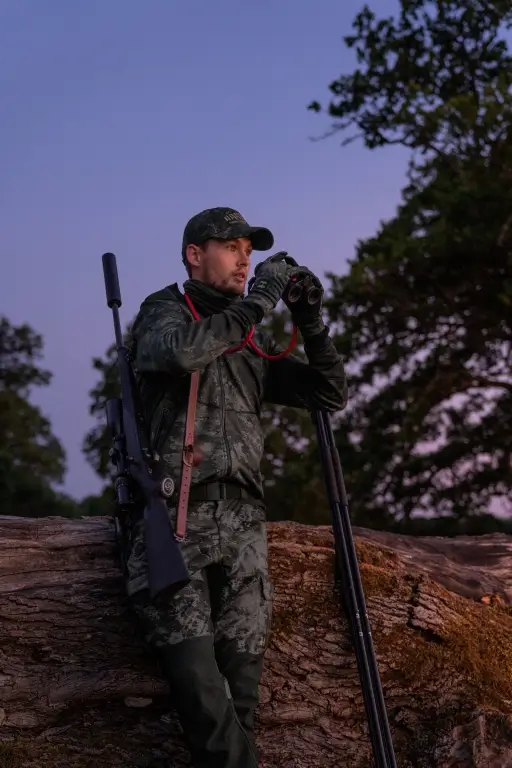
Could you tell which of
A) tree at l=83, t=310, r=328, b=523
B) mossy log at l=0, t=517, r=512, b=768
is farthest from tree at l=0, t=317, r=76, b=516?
mossy log at l=0, t=517, r=512, b=768

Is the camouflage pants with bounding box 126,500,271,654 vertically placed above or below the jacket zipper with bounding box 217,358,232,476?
below

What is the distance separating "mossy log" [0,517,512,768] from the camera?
5.23 m

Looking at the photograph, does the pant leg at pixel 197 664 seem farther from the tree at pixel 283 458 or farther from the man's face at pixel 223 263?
the tree at pixel 283 458

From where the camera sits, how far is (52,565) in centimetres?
545

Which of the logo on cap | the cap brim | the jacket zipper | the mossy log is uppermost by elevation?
the logo on cap

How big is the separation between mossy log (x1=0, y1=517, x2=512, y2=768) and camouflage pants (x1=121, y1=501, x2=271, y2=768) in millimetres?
796

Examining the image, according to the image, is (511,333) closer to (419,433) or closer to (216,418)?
(419,433)

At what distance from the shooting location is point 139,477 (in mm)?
4508

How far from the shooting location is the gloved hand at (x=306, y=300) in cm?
477

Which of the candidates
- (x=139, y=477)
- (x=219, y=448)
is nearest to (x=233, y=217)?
(x=219, y=448)

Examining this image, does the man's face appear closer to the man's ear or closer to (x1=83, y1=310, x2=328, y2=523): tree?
the man's ear

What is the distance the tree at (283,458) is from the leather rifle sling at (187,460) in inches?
288

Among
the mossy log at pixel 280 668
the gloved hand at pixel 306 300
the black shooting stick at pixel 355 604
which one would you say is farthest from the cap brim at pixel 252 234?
the mossy log at pixel 280 668

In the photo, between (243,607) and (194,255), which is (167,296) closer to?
(194,255)
